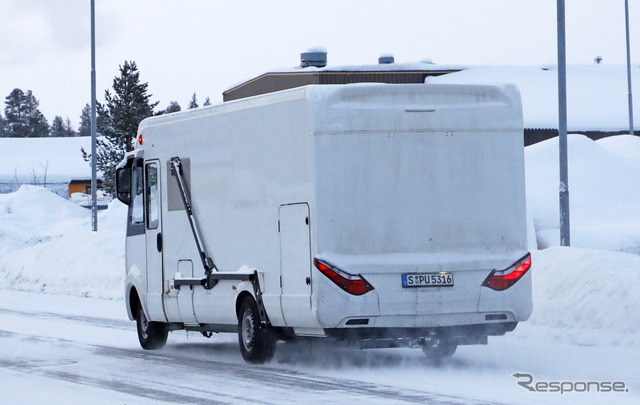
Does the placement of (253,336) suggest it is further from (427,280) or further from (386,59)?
(386,59)

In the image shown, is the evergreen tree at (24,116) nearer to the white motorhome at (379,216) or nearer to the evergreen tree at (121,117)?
the evergreen tree at (121,117)

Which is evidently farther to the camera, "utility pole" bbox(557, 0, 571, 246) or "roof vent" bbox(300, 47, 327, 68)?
"roof vent" bbox(300, 47, 327, 68)

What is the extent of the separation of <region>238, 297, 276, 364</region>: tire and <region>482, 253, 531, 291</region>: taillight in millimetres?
2414

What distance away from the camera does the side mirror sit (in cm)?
1683

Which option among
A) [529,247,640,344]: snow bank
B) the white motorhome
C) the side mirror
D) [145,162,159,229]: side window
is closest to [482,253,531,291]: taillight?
the white motorhome

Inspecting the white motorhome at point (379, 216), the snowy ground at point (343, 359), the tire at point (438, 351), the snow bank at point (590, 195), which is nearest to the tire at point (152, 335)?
the snowy ground at point (343, 359)

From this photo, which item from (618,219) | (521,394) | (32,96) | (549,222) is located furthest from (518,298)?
(32,96)

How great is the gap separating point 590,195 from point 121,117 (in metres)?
43.2

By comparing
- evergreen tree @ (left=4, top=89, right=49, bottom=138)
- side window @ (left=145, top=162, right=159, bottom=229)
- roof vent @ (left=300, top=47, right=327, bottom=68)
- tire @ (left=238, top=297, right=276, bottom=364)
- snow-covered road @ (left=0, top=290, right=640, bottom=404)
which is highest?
evergreen tree @ (left=4, top=89, right=49, bottom=138)

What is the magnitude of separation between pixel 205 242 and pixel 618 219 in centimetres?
2248

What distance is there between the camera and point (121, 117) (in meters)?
75.1

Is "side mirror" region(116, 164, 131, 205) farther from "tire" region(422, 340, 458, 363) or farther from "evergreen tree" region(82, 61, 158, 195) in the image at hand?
"evergreen tree" region(82, 61, 158, 195)

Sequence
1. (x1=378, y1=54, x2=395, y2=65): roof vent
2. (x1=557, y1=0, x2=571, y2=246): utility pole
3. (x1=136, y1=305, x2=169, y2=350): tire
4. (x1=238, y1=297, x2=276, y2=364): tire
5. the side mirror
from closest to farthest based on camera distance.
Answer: (x1=238, y1=297, x2=276, y2=364): tire
(x1=136, y1=305, x2=169, y2=350): tire
the side mirror
(x1=557, y1=0, x2=571, y2=246): utility pole
(x1=378, y1=54, x2=395, y2=65): roof vent

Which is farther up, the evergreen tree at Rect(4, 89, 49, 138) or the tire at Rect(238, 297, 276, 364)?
the evergreen tree at Rect(4, 89, 49, 138)
